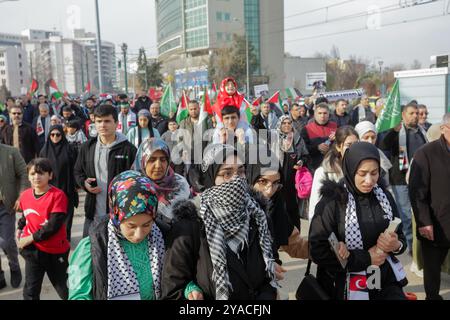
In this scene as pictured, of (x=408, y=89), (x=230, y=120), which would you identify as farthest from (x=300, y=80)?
(x=230, y=120)

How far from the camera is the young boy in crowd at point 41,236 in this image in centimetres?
379

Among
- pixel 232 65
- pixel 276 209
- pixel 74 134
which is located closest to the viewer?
pixel 276 209

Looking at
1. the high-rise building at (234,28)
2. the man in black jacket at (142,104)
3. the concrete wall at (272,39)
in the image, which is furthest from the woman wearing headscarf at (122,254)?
the concrete wall at (272,39)

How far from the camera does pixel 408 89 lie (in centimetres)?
1473

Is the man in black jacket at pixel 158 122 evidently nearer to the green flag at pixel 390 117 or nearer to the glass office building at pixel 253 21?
the green flag at pixel 390 117

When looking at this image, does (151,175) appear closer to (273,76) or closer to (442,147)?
(442,147)

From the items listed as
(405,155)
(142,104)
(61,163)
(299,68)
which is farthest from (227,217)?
(299,68)

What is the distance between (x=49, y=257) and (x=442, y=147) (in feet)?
11.8

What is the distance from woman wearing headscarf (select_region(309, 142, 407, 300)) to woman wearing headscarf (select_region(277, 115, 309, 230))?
1.73m

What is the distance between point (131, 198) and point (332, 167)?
76.4 inches

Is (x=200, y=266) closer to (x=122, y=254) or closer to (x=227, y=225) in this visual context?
(x=227, y=225)

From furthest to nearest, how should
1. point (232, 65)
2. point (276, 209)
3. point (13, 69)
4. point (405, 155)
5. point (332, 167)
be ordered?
1. point (13, 69)
2. point (232, 65)
3. point (405, 155)
4. point (332, 167)
5. point (276, 209)

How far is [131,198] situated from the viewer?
2.17 m

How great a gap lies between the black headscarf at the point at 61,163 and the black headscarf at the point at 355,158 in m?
4.08
